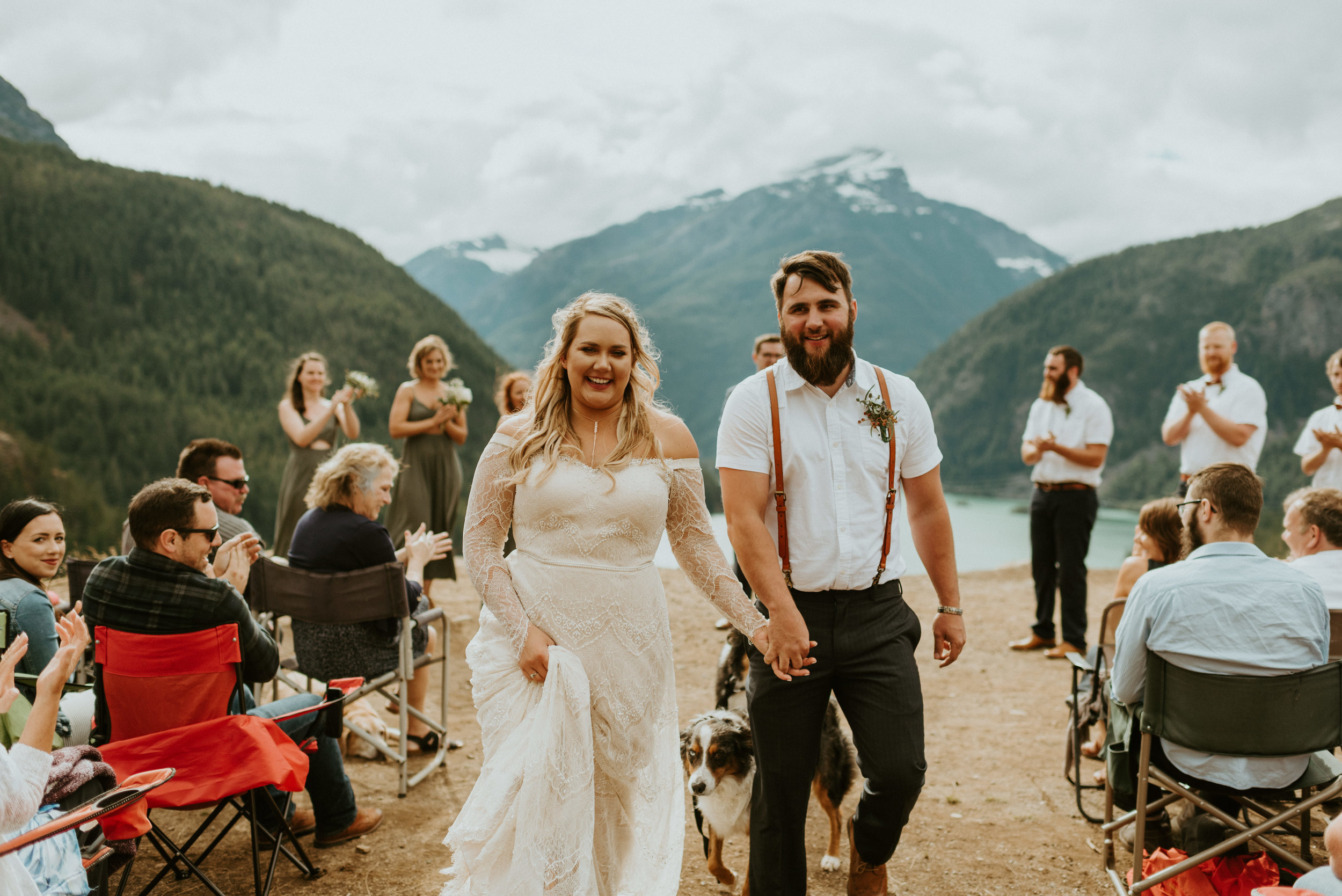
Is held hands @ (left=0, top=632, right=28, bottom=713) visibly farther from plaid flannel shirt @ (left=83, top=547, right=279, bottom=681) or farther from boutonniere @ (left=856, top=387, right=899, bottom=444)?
boutonniere @ (left=856, top=387, right=899, bottom=444)

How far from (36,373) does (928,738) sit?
50.2 m

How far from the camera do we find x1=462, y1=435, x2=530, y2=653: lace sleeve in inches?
95.6

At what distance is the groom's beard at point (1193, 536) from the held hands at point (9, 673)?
349cm

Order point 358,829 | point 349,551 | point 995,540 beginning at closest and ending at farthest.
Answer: point 358,829
point 349,551
point 995,540

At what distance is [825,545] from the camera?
2.49 metres

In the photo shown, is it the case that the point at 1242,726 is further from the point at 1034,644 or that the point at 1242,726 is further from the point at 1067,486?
the point at 1034,644

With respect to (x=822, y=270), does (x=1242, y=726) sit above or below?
below

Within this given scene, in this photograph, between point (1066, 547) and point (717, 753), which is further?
point (1066, 547)

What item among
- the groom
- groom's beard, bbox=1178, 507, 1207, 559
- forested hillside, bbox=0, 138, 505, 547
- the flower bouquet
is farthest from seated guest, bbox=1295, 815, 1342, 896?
forested hillside, bbox=0, 138, 505, 547

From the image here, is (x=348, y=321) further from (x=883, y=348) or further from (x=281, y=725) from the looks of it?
(x=883, y=348)

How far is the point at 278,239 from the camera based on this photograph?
218ft

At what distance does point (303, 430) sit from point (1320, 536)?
615cm

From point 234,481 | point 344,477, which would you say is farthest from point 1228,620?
point 234,481

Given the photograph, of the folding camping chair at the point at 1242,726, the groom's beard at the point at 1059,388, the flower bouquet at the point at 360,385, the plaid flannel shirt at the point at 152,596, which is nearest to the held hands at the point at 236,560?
the plaid flannel shirt at the point at 152,596
